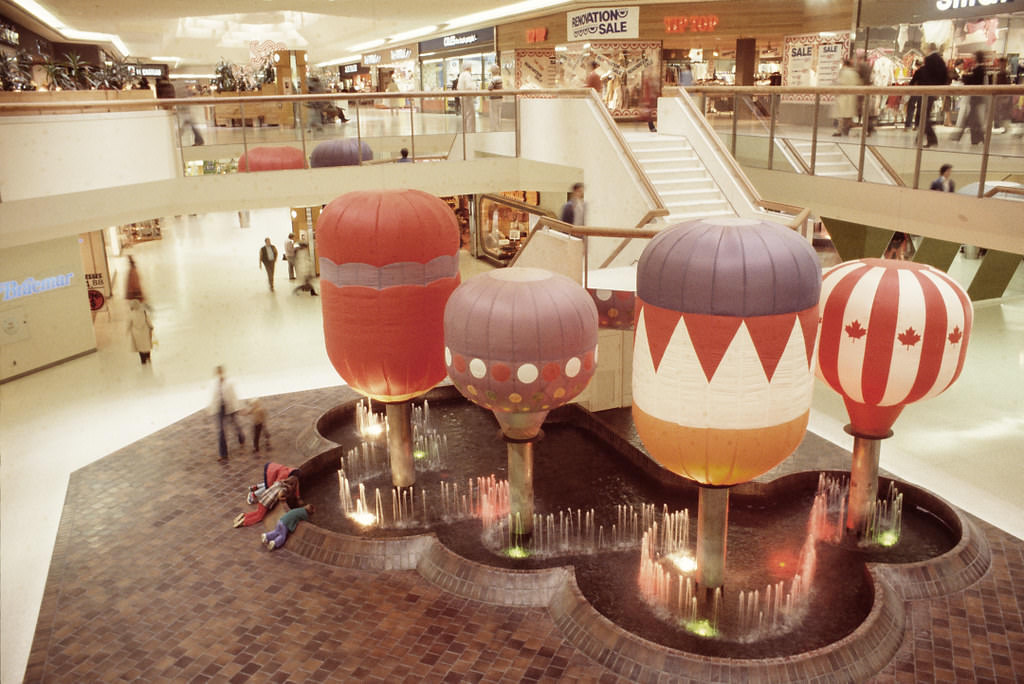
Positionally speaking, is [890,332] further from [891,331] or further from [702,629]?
[702,629]

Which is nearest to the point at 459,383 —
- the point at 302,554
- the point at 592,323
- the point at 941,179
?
the point at 592,323

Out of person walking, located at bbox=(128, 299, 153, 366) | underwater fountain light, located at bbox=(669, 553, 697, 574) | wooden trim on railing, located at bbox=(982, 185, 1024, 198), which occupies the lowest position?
underwater fountain light, located at bbox=(669, 553, 697, 574)

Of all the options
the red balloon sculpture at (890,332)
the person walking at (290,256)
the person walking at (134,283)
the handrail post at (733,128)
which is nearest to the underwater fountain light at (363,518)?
the red balloon sculpture at (890,332)

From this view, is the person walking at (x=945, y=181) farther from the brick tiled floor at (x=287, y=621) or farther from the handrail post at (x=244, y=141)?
the handrail post at (x=244, y=141)

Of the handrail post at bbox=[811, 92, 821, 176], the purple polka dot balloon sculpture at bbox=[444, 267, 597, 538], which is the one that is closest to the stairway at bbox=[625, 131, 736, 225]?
the handrail post at bbox=[811, 92, 821, 176]

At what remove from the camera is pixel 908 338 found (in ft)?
22.3

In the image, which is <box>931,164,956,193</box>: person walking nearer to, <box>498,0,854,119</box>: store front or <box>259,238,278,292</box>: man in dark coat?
<box>498,0,854,119</box>: store front

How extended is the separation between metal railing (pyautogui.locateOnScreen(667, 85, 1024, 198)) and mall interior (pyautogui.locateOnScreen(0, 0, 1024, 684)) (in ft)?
0.14

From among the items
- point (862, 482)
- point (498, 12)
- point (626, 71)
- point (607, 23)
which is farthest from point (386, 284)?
point (498, 12)

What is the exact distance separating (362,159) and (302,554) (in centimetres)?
834

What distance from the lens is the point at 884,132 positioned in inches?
410

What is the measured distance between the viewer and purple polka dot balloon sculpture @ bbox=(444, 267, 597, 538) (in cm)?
679

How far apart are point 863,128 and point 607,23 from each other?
10608 mm

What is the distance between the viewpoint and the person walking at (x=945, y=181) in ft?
30.9
